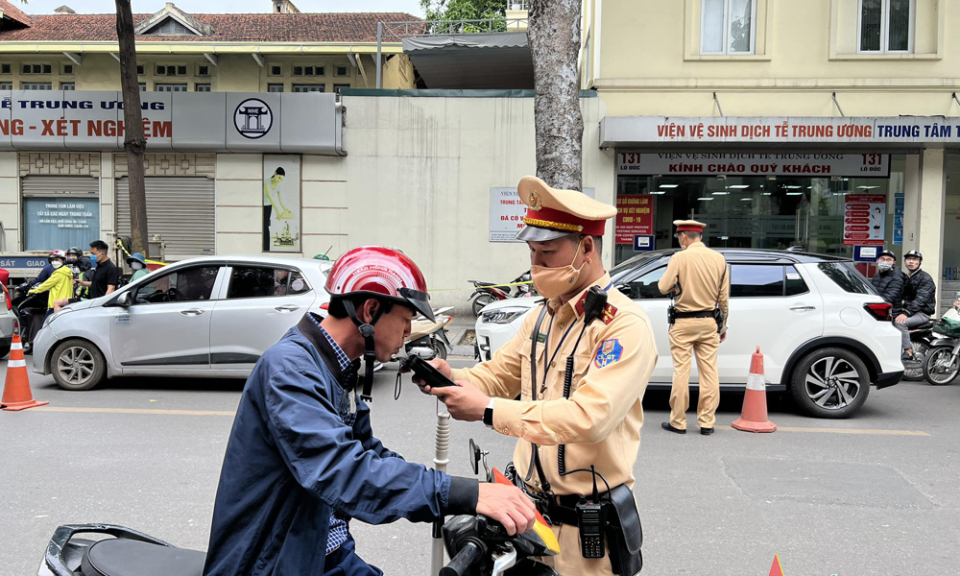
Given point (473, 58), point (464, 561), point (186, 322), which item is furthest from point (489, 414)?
point (473, 58)

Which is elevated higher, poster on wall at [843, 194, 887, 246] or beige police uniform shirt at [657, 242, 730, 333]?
poster on wall at [843, 194, 887, 246]

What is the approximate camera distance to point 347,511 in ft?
5.82

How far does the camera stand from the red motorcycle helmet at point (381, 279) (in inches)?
79.8

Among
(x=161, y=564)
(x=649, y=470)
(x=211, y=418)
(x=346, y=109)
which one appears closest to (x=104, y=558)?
(x=161, y=564)

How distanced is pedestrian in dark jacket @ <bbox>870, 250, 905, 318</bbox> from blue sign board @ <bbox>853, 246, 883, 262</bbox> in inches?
195

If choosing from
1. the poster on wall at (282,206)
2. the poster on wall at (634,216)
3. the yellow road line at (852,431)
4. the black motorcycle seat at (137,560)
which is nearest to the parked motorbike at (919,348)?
the yellow road line at (852,431)

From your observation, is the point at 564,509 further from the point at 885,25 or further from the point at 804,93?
the point at 885,25

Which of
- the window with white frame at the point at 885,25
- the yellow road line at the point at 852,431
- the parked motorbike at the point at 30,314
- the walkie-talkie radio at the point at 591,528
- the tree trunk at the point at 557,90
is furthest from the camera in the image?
the window with white frame at the point at 885,25

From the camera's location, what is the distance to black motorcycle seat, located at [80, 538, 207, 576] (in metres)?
1.96

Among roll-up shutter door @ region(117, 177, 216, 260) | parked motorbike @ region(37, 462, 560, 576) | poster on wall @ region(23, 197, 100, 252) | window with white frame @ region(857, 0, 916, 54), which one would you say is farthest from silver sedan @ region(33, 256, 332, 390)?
window with white frame @ region(857, 0, 916, 54)

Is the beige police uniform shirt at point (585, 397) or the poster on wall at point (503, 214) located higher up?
the poster on wall at point (503, 214)

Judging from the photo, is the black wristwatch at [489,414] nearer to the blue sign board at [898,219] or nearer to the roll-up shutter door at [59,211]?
the blue sign board at [898,219]

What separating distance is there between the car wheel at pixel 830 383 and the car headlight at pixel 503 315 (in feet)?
9.81

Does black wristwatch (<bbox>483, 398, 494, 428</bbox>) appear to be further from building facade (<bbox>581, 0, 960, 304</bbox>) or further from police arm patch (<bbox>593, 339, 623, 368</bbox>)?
building facade (<bbox>581, 0, 960, 304</bbox>)
